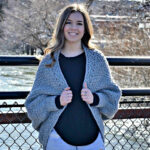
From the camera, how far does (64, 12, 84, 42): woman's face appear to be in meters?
2.46

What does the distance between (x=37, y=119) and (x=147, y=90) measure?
106 cm

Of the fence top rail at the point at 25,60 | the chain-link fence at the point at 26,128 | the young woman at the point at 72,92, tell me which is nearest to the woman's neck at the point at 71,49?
the young woman at the point at 72,92

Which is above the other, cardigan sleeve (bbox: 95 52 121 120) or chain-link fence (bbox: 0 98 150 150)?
cardigan sleeve (bbox: 95 52 121 120)

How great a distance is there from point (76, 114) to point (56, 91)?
189mm

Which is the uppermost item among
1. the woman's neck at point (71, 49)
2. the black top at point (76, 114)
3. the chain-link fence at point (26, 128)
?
the woman's neck at point (71, 49)

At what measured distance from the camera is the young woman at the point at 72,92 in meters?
2.38

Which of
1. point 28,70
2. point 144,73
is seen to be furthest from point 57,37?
point 28,70

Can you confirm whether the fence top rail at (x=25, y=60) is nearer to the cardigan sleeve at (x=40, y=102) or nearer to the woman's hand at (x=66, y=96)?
the cardigan sleeve at (x=40, y=102)

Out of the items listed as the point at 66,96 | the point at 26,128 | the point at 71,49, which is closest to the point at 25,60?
the point at 71,49

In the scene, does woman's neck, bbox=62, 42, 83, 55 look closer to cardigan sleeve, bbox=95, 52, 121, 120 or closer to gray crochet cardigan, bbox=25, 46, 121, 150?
gray crochet cardigan, bbox=25, 46, 121, 150

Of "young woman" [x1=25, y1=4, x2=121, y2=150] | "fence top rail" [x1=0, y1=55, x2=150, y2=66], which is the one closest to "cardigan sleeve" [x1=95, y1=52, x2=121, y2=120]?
"young woman" [x1=25, y1=4, x2=121, y2=150]

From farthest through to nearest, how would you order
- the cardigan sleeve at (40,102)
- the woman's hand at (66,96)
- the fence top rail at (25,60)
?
the fence top rail at (25,60), the cardigan sleeve at (40,102), the woman's hand at (66,96)

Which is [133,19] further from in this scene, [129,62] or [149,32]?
[129,62]

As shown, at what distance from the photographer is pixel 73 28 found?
96.7 inches
